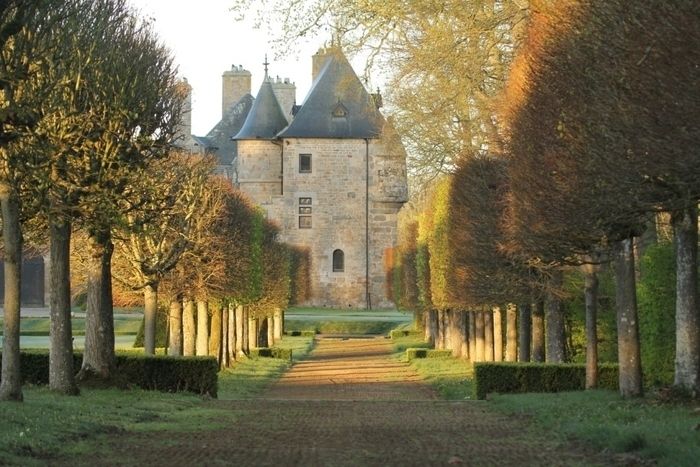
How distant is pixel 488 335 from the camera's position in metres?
36.1

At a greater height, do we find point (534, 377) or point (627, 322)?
point (627, 322)

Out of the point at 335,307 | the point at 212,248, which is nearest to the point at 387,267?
the point at 335,307

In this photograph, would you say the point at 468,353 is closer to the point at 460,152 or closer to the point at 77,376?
the point at 460,152

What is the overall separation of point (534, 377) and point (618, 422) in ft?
29.1

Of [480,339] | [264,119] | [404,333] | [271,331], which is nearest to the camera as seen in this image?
[480,339]

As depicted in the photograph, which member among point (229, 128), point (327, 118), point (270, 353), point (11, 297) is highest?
point (229, 128)

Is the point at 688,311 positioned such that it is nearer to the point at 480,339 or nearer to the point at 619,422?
the point at 619,422

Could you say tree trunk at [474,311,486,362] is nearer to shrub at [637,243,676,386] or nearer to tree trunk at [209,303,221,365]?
tree trunk at [209,303,221,365]

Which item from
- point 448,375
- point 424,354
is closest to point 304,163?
point 424,354

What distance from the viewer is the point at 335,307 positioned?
263 ft

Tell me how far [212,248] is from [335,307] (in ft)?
154

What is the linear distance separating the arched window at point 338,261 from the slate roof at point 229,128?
20.1 metres

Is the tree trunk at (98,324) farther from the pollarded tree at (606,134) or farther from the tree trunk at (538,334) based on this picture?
the tree trunk at (538,334)

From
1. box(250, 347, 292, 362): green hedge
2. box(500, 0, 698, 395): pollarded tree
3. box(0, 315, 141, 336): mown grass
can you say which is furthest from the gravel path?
box(0, 315, 141, 336): mown grass
